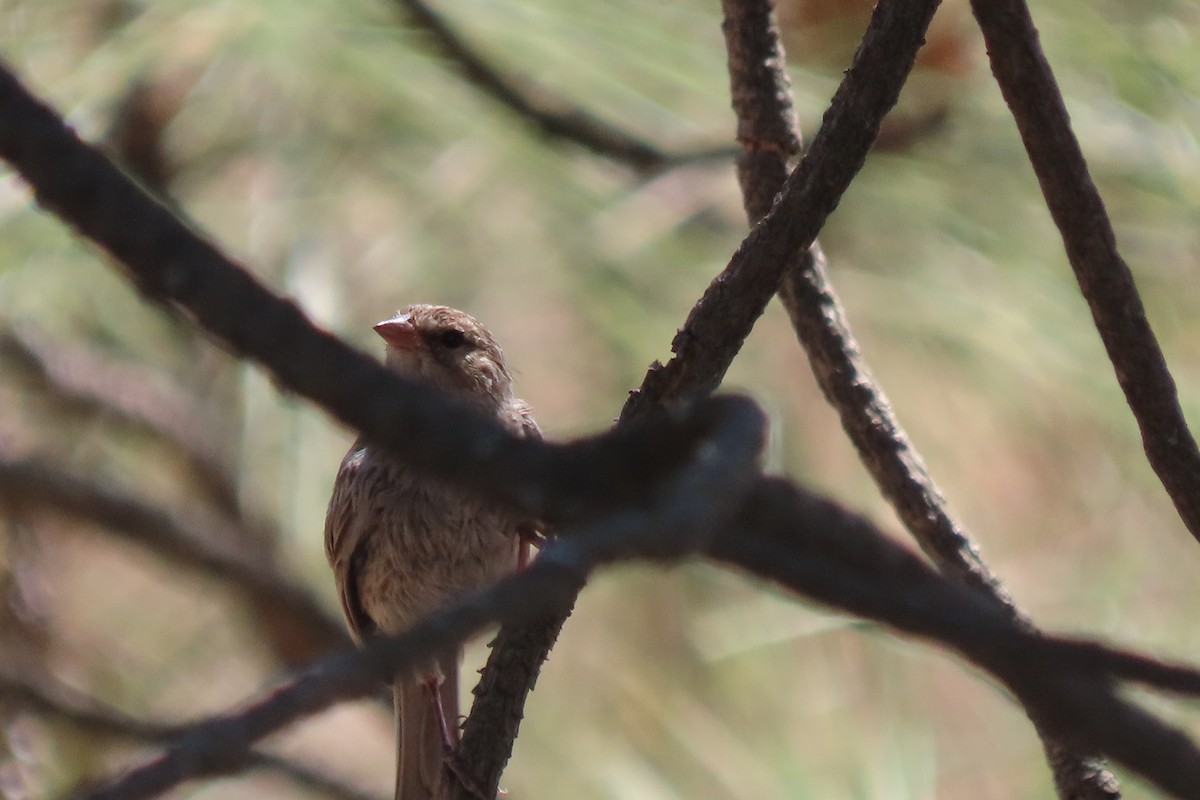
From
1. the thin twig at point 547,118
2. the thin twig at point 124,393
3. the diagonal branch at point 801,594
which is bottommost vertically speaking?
the diagonal branch at point 801,594

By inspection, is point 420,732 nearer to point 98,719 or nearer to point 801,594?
point 98,719

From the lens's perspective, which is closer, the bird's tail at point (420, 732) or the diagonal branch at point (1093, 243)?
the diagonal branch at point (1093, 243)

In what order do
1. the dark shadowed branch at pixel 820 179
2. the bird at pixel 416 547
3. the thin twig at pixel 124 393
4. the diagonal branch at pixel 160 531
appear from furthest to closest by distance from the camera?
1. the thin twig at pixel 124 393
2. the diagonal branch at pixel 160 531
3. the bird at pixel 416 547
4. the dark shadowed branch at pixel 820 179

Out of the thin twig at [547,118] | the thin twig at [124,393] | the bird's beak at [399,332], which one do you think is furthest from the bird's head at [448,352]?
the thin twig at [124,393]

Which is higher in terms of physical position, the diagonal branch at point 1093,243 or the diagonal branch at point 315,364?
the diagonal branch at point 1093,243

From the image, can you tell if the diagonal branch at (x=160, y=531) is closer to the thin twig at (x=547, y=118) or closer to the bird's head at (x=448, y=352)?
the bird's head at (x=448, y=352)

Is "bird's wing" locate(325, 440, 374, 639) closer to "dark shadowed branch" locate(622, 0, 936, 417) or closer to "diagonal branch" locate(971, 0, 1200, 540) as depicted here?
"dark shadowed branch" locate(622, 0, 936, 417)
